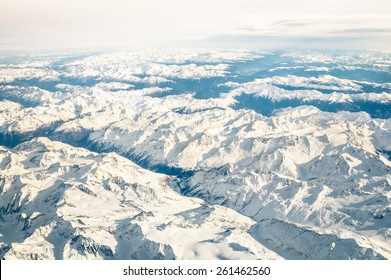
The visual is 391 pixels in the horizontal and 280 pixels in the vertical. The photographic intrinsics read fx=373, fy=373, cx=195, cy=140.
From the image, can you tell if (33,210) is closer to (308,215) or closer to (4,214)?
(4,214)

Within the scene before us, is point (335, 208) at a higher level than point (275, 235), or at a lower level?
lower

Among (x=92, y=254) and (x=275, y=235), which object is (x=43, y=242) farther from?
(x=275, y=235)

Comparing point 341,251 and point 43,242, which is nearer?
point 341,251

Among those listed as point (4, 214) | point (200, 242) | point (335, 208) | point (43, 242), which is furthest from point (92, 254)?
point (335, 208)

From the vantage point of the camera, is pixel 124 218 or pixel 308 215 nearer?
pixel 124 218

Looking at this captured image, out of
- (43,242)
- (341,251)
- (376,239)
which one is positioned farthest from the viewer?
(376,239)
